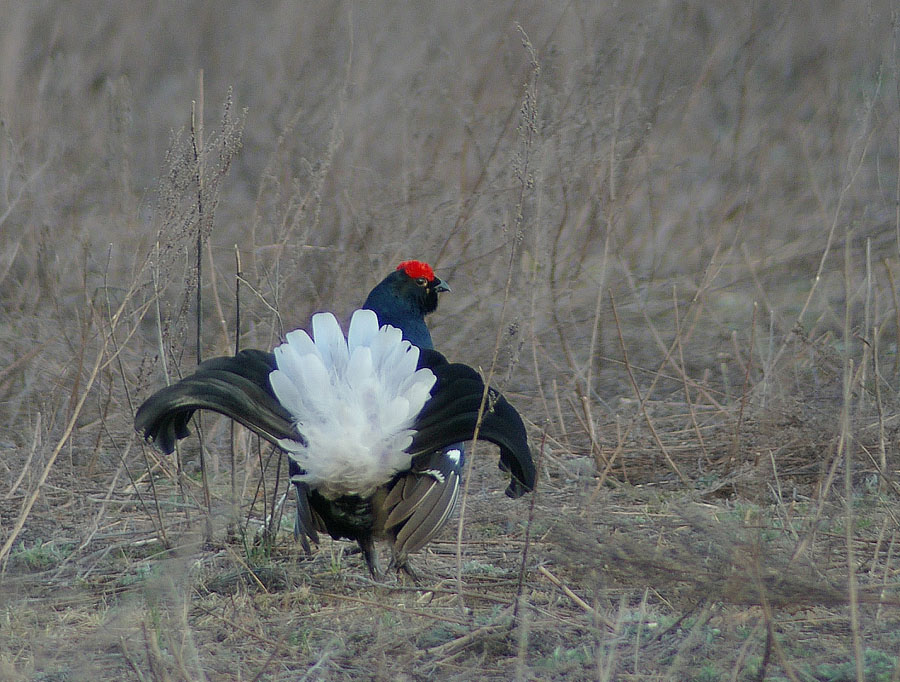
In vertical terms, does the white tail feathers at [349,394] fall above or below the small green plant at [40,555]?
above

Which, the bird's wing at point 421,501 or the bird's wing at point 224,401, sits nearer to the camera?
the bird's wing at point 224,401

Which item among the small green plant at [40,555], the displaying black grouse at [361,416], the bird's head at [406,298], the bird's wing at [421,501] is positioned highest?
the bird's head at [406,298]

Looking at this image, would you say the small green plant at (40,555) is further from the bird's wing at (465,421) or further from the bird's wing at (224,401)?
the bird's wing at (465,421)

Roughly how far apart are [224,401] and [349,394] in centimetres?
29

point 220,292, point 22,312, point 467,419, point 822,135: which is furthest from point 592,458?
point 822,135

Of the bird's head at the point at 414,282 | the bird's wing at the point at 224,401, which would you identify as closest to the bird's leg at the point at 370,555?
the bird's wing at the point at 224,401

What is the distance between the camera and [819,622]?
2303mm

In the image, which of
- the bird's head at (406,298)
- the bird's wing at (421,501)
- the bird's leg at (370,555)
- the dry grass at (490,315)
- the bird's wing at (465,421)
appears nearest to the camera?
the dry grass at (490,315)

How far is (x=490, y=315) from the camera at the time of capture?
507 centimetres

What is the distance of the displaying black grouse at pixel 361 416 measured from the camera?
8.14 ft

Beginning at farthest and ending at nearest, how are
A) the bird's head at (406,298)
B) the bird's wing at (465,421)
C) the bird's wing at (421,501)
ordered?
the bird's head at (406,298) → the bird's wing at (421,501) → the bird's wing at (465,421)

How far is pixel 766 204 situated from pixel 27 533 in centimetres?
448

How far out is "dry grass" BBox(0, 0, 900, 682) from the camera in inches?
87.9

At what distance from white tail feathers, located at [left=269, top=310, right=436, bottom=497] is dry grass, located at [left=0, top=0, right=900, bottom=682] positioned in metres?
0.25
